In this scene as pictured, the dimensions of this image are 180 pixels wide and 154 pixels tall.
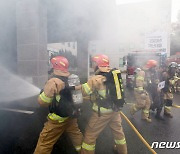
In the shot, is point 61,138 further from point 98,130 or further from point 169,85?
point 169,85

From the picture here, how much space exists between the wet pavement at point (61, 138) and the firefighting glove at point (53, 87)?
3.53 feet

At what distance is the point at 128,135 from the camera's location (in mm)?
3830

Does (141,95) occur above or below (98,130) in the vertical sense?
above

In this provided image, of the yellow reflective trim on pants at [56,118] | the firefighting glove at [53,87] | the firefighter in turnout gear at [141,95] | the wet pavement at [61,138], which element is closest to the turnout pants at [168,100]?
the wet pavement at [61,138]

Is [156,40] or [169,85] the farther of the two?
[156,40]

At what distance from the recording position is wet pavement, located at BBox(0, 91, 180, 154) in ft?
10.3

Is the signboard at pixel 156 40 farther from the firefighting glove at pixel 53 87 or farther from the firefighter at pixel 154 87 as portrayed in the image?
the firefighting glove at pixel 53 87

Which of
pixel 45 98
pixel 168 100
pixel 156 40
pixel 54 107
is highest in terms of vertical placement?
pixel 156 40

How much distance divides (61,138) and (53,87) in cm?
138

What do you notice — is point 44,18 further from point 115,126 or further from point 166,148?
point 166,148

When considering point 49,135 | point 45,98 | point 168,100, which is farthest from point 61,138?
point 168,100

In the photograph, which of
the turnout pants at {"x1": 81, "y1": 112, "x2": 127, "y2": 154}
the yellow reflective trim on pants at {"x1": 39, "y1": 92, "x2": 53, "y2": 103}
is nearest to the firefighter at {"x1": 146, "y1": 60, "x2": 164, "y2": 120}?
the turnout pants at {"x1": 81, "y1": 112, "x2": 127, "y2": 154}

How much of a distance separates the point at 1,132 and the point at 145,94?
118 inches

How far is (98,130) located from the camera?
2807mm
